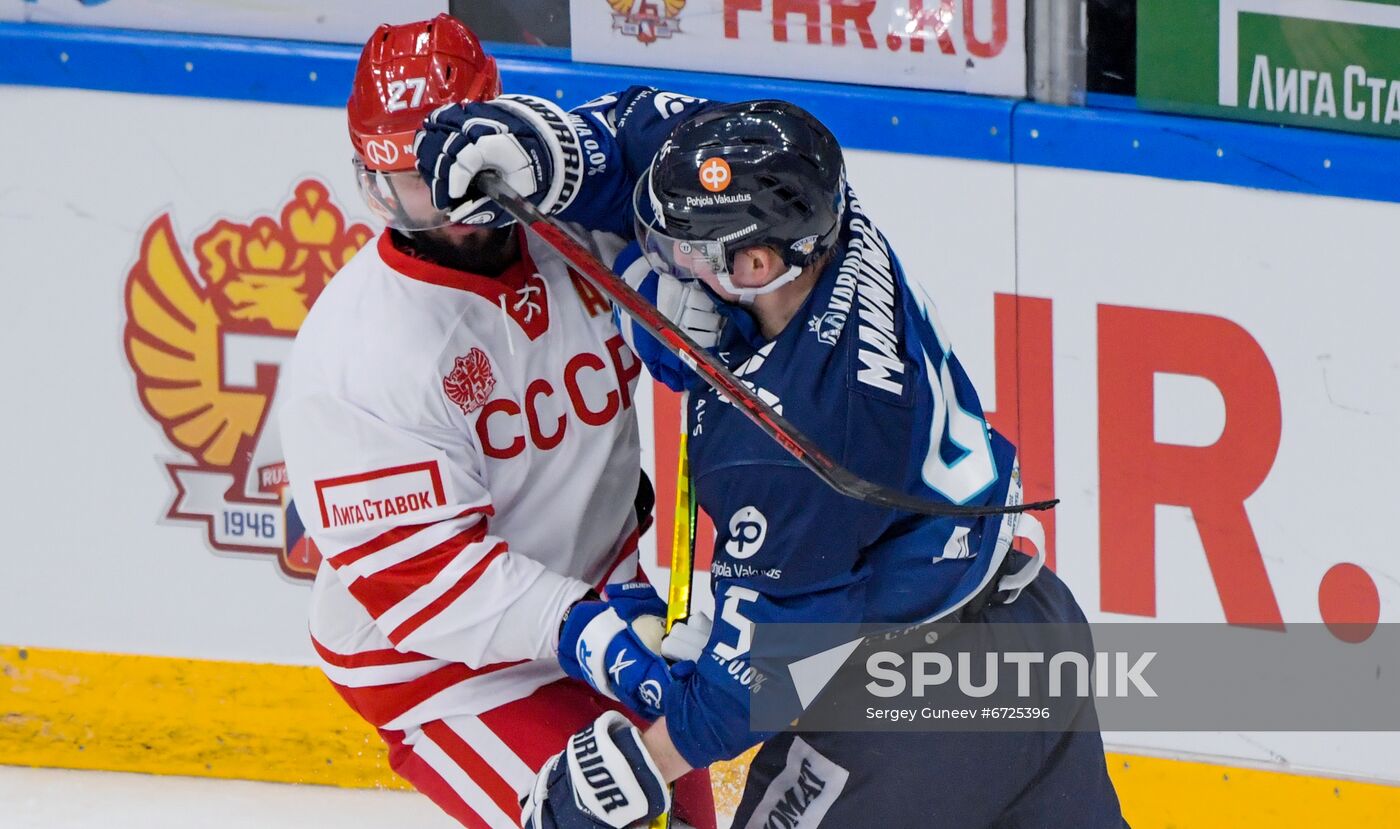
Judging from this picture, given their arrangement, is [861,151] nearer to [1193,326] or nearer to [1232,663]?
[1193,326]

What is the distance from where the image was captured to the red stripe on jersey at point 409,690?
9.23 ft

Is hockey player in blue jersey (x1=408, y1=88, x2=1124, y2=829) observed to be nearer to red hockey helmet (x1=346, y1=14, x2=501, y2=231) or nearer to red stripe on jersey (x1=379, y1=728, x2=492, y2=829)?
red hockey helmet (x1=346, y1=14, x2=501, y2=231)

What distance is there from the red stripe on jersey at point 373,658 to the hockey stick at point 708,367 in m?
0.63

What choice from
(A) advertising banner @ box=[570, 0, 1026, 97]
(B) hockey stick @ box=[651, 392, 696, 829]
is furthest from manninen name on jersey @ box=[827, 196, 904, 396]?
(A) advertising banner @ box=[570, 0, 1026, 97]

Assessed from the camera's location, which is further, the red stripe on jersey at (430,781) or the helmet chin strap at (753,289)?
the red stripe on jersey at (430,781)

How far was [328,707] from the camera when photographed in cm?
399

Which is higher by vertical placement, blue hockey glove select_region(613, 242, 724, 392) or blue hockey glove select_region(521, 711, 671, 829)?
blue hockey glove select_region(613, 242, 724, 392)

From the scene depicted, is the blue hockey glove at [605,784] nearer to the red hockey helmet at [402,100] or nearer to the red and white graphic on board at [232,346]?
the red hockey helmet at [402,100]

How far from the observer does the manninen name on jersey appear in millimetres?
2350

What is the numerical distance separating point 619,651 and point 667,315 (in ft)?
1.37

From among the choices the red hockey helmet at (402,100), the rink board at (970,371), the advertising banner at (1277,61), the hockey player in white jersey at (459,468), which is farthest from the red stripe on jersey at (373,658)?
the advertising banner at (1277,61)

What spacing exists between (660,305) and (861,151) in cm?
115

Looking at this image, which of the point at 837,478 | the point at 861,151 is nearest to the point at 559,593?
the point at 837,478

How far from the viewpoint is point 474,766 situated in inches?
110
